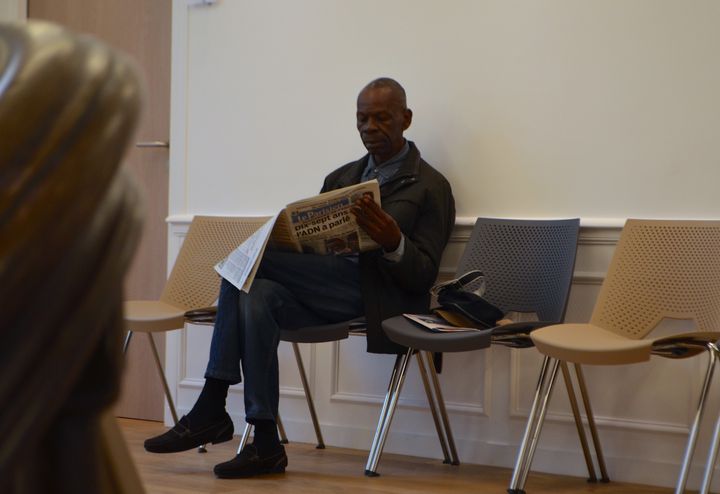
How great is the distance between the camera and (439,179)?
3223 millimetres

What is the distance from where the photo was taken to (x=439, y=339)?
8.67 feet

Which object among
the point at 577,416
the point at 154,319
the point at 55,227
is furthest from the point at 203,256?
the point at 55,227

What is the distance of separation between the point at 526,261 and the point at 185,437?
4.03 feet

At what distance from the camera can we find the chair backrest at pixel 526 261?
9.66 ft

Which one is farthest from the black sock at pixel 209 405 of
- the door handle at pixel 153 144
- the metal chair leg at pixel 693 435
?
the door handle at pixel 153 144

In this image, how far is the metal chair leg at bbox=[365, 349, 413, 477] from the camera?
2861 millimetres

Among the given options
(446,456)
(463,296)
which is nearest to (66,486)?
(463,296)

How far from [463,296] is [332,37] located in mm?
1347

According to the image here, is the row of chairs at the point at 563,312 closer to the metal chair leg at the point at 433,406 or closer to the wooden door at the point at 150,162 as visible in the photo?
the metal chair leg at the point at 433,406

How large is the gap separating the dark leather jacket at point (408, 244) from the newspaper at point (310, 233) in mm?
122

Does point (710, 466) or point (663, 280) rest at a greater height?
point (663, 280)

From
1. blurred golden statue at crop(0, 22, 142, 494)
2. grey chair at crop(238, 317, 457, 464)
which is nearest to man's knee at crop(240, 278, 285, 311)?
grey chair at crop(238, 317, 457, 464)

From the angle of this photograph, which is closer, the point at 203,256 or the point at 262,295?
the point at 262,295

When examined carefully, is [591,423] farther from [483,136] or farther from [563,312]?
[483,136]
